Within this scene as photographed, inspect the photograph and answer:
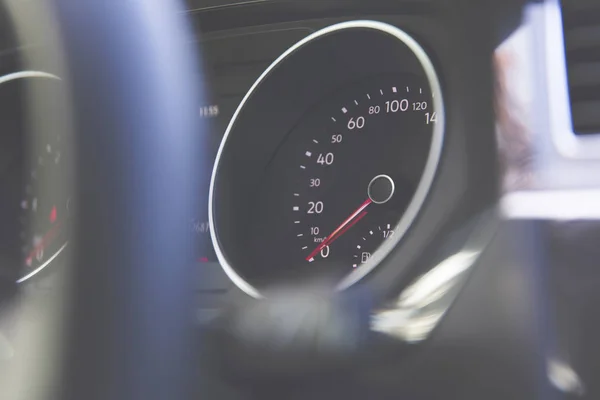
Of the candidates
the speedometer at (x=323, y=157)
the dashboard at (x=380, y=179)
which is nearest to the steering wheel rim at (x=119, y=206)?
the dashboard at (x=380, y=179)

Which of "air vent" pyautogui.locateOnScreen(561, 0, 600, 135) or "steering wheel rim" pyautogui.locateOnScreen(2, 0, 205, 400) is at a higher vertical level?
"air vent" pyautogui.locateOnScreen(561, 0, 600, 135)

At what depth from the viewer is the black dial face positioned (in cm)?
101

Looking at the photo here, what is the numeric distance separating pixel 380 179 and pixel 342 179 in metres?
0.06

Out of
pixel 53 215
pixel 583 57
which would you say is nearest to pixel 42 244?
pixel 53 215

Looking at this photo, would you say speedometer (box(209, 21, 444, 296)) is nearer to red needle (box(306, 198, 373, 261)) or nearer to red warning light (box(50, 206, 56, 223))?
red needle (box(306, 198, 373, 261))

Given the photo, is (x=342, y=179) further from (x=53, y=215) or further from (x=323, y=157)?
(x=53, y=215)

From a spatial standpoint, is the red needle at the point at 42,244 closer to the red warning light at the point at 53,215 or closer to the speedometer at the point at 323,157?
the red warning light at the point at 53,215

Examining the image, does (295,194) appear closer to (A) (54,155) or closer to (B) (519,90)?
(B) (519,90)

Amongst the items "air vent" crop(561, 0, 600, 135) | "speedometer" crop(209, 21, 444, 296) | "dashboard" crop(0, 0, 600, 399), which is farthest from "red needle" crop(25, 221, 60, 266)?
"air vent" crop(561, 0, 600, 135)

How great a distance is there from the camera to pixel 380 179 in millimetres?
1041

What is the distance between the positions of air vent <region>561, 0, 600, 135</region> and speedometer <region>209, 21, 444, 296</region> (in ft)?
0.63

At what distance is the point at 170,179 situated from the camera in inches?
19.5

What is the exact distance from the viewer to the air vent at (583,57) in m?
0.79

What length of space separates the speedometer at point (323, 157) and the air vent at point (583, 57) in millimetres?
193
